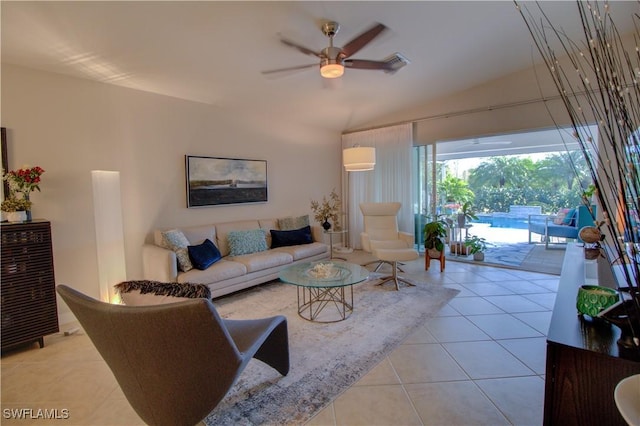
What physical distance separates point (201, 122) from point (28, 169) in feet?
6.57

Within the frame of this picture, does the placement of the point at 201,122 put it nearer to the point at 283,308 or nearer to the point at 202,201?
the point at 202,201

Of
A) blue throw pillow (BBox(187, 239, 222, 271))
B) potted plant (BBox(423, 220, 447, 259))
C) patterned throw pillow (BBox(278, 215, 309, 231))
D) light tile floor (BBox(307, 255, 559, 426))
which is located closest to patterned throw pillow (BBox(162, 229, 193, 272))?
blue throw pillow (BBox(187, 239, 222, 271))

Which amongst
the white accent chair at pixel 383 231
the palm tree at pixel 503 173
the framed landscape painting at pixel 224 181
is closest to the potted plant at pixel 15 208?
the framed landscape painting at pixel 224 181

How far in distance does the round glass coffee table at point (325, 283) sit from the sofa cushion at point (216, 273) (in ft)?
2.36

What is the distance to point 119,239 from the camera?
3.12 metres

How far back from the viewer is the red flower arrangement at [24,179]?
106 inches

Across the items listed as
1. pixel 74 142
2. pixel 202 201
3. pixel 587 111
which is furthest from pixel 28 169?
pixel 587 111

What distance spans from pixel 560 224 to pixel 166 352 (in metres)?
6.88

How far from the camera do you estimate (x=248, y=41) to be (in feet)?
9.68

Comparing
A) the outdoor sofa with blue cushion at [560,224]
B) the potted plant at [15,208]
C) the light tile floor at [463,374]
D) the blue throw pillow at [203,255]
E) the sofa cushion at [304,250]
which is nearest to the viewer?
→ the light tile floor at [463,374]

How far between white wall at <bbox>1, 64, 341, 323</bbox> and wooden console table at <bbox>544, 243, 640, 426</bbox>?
3.93m

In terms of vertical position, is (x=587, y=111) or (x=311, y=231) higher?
(x=587, y=111)

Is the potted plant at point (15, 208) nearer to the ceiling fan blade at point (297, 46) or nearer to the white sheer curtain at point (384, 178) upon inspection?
the ceiling fan blade at point (297, 46)

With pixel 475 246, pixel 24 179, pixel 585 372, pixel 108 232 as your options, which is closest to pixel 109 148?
pixel 24 179
